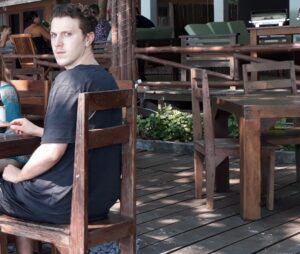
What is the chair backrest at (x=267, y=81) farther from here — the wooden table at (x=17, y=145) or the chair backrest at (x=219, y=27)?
the chair backrest at (x=219, y=27)

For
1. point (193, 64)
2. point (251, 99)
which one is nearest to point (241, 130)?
point (251, 99)

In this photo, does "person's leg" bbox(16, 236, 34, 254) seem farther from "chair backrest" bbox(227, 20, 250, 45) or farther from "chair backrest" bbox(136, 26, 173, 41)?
"chair backrest" bbox(227, 20, 250, 45)

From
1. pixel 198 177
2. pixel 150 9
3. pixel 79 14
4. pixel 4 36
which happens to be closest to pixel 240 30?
pixel 150 9

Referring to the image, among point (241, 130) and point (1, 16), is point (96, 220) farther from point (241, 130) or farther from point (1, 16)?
point (1, 16)

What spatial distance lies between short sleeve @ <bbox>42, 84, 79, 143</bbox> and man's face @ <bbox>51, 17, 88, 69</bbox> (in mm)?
179

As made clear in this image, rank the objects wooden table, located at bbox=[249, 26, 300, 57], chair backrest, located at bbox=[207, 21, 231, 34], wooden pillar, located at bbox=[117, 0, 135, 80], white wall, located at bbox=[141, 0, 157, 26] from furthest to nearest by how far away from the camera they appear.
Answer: white wall, located at bbox=[141, 0, 157, 26] → chair backrest, located at bbox=[207, 21, 231, 34] → wooden table, located at bbox=[249, 26, 300, 57] → wooden pillar, located at bbox=[117, 0, 135, 80]

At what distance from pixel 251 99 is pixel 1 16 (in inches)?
682

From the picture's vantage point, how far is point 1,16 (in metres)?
21.0

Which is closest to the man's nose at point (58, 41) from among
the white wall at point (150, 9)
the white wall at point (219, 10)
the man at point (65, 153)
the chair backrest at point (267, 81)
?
the man at point (65, 153)

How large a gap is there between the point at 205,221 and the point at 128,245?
59.2 inches

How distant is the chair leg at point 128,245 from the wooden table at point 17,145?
0.53 metres

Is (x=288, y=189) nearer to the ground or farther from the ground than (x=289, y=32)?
nearer to the ground

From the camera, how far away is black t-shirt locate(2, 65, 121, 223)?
98.7 inches

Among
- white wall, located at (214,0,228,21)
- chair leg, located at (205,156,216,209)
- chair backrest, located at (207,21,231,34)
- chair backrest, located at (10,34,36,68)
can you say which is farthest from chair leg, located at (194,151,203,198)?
white wall, located at (214,0,228,21)
